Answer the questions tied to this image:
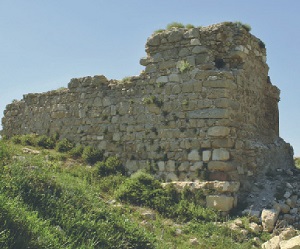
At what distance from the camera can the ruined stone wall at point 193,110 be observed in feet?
32.5

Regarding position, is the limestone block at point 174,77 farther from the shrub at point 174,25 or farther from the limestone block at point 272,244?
the limestone block at point 272,244

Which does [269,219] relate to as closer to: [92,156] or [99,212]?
[99,212]

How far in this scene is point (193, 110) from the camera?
1020cm

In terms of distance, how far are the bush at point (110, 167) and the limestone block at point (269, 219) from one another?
4.08m

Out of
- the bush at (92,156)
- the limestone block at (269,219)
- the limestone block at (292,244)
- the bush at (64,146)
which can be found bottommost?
the limestone block at (292,244)

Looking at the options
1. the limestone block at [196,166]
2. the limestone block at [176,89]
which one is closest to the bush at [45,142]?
the limestone block at [176,89]

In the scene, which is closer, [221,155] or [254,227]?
[254,227]

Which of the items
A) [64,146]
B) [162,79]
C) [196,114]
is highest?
[162,79]

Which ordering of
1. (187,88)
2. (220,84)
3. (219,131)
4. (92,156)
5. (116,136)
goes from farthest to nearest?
(92,156)
(116,136)
(187,88)
(220,84)
(219,131)

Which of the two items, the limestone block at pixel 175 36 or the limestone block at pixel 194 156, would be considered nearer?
the limestone block at pixel 194 156

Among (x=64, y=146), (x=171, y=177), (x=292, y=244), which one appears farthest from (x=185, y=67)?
(x=292, y=244)

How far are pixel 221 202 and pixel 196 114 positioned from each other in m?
2.29

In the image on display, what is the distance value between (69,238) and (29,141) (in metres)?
8.28

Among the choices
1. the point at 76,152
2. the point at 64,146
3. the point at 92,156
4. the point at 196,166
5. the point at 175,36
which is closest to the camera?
the point at 196,166
